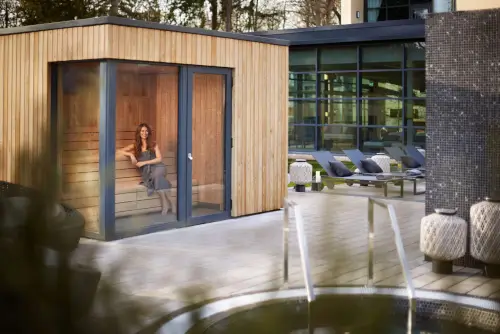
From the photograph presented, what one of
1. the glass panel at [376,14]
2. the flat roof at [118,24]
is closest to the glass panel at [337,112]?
the glass panel at [376,14]

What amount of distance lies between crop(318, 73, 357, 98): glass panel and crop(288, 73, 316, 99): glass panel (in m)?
0.36

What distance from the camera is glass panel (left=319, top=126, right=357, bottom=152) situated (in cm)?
2603

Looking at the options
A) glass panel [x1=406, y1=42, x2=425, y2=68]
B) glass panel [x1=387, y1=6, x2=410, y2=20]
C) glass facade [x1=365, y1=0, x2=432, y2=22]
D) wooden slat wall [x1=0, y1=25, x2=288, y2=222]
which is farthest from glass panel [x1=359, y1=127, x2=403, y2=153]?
wooden slat wall [x1=0, y1=25, x2=288, y2=222]

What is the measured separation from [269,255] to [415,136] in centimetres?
1683

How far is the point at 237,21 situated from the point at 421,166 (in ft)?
63.3

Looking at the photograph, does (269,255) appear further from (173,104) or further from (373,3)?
(373,3)

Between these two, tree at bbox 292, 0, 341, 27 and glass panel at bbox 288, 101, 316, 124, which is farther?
tree at bbox 292, 0, 341, 27

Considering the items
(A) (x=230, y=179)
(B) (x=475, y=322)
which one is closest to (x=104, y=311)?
(B) (x=475, y=322)

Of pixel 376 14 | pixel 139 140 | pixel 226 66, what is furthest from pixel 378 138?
pixel 139 140

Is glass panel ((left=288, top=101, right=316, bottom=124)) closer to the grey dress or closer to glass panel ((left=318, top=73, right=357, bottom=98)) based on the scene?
glass panel ((left=318, top=73, right=357, bottom=98))

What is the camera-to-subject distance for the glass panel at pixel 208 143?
11.0m

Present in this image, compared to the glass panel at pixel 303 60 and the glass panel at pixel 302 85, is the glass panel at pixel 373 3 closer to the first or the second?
the glass panel at pixel 303 60

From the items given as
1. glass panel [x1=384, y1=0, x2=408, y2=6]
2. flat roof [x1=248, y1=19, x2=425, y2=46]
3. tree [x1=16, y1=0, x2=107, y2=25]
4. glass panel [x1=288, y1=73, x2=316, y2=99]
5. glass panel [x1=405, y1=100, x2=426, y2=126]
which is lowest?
glass panel [x1=405, y1=100, x2=426, y2=126]

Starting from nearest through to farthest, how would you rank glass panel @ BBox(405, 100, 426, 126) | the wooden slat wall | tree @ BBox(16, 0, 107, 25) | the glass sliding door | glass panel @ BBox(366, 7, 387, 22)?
the wooden slat wall, the glass sliding door, tree @ BBox(16, 0, 107, 25), glass panel @ BBox(405, 100, 426, 126), glass panel @ BBox(366, 7, 387, 22)
